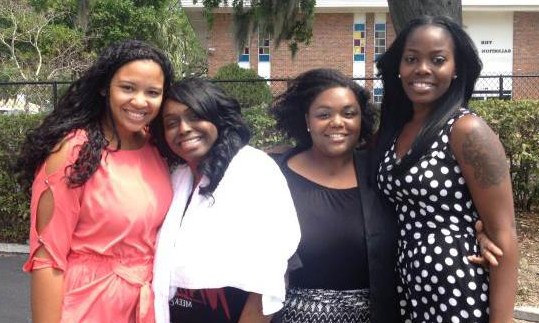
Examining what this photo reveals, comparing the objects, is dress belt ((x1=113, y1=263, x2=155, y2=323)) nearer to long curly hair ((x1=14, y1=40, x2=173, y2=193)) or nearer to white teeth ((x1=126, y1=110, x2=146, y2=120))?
long curly hair ((x1=14, y1=40, x2=173, y2=193))

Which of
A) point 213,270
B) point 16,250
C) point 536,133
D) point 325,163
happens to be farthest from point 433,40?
point 16,250

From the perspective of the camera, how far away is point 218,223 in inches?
81.7

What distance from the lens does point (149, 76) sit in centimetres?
220

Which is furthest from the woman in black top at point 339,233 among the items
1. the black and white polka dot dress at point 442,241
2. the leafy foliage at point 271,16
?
the leafy foliage at point 271,16

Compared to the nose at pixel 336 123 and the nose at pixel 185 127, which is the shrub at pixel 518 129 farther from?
the nose at pixel 185 127

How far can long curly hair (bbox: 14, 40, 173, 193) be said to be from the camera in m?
2.06

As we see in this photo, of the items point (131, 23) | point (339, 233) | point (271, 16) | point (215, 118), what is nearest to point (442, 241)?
point (339, 233)

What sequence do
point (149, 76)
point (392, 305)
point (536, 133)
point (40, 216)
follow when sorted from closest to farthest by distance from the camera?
point (40, 216)
point (149, 76)
point (392, 305)
point (536, 133)

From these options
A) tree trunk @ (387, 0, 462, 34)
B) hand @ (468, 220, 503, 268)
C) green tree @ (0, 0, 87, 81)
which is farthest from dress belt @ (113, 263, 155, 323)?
green tree @ (0, 0, 87, 81)

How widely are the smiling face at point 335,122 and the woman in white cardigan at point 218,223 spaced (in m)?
0.38

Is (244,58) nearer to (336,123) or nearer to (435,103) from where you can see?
(336,123)

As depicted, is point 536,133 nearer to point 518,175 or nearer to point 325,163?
point 518,175

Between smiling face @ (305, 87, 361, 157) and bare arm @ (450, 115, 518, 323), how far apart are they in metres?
0.48

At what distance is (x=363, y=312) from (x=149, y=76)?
1.22m
